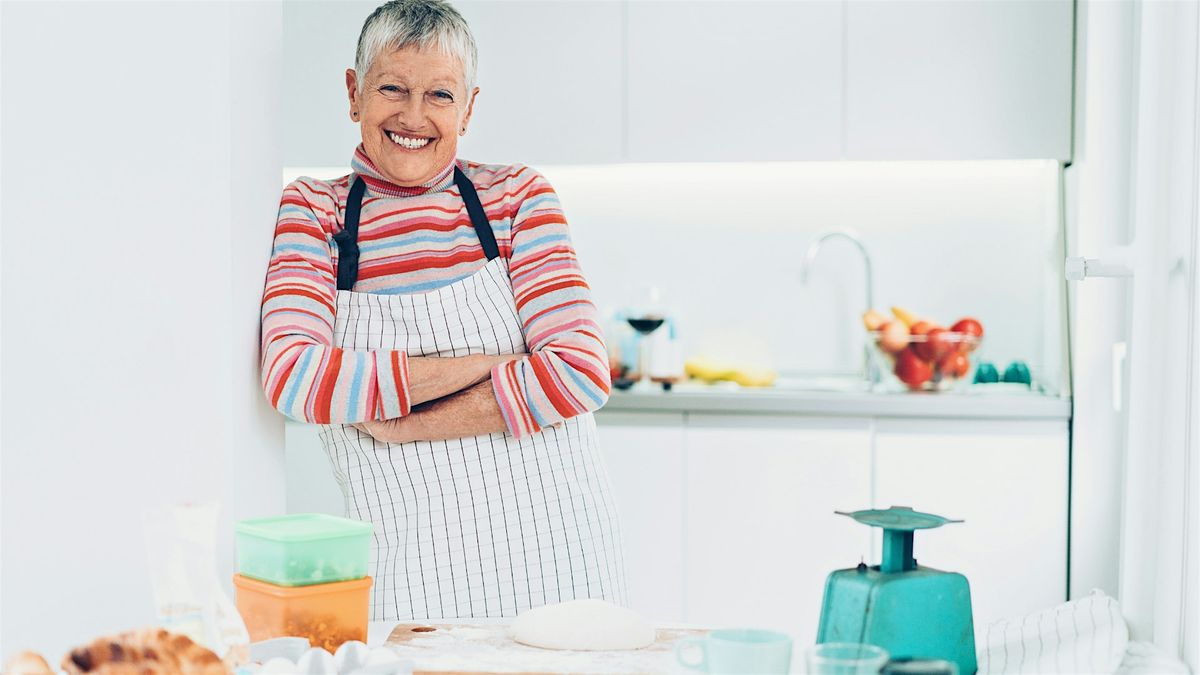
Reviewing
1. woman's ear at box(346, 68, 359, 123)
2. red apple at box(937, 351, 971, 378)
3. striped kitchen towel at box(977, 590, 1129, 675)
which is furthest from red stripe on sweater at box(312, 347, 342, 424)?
red apple at box(937, 351, 971, 378)

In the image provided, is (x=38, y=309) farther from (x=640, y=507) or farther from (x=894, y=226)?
(x=894, y=226)

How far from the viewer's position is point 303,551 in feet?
3.70

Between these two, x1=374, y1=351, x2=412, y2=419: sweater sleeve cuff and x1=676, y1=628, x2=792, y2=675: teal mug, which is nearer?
x1=676, y1=628, x2=792, y2=675: teal mug

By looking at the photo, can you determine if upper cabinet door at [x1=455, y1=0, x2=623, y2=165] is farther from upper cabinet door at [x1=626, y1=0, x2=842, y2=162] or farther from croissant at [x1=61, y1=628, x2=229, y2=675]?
croissant at [x1=61, y1=628, x2=229, y2=675]

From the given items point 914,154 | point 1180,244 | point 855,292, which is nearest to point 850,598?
point 1180,244

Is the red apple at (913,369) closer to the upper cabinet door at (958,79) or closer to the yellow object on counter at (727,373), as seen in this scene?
the yellow object on counter at (727,373)

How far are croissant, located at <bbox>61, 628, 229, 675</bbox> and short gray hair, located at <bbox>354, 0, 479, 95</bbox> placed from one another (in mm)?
904

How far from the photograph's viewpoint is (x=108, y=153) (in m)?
1.38

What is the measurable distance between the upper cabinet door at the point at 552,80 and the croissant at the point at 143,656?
240 cm

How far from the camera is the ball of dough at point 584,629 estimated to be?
118cm

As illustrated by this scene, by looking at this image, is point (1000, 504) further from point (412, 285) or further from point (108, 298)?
point (108, 298)

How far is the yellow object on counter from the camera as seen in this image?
3215 mm

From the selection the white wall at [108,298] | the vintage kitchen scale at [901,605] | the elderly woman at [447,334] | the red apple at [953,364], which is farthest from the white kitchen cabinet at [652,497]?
the vintage kitchen scale at [901,605]

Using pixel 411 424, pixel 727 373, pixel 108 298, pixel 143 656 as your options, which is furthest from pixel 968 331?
pixel 143 656
